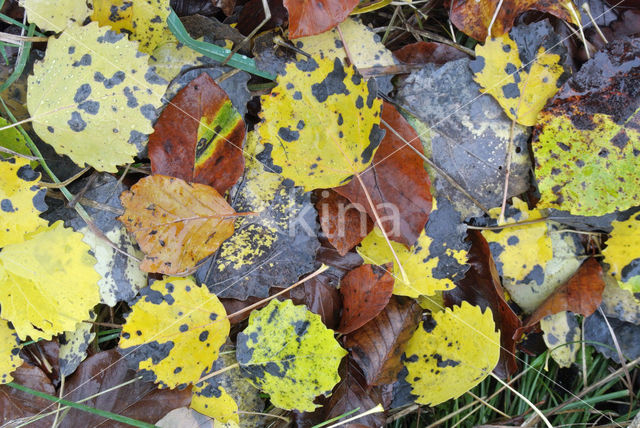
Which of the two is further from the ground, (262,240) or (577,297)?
(262,240)

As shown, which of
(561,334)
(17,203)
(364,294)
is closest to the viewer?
(17,203)

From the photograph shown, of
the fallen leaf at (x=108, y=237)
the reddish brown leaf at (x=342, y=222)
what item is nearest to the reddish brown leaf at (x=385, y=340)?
the reddish brown leaf at (x=342, y=222)

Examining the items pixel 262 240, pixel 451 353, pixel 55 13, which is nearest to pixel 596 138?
pixel 451 353

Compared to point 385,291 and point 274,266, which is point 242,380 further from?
point 385,291

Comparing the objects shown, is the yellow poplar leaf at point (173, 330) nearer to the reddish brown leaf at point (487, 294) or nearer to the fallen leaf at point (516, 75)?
the reddish brown leaf at point (487, 294)

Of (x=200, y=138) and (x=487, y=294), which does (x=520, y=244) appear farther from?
(x=200, y=138)

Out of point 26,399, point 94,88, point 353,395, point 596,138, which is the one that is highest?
point 94,88

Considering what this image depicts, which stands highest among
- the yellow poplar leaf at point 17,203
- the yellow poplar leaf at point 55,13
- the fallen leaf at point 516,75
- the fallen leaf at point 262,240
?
the yellow poplar leaf at point 55,13
